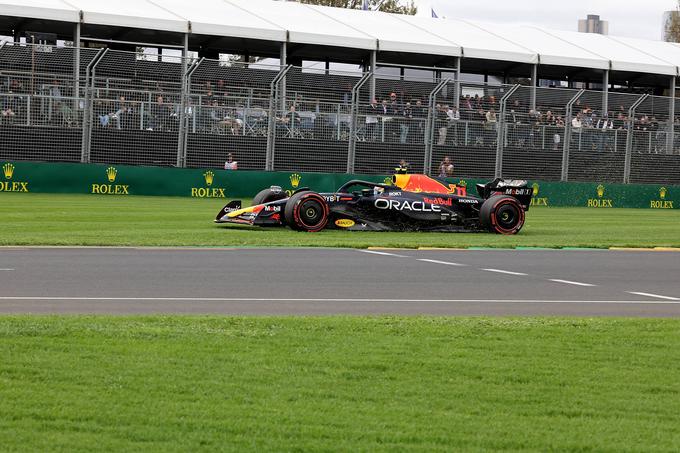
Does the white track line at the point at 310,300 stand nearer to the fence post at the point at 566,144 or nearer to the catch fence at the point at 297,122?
the catch fence at the point at 297,122

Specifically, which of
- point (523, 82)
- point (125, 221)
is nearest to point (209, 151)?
point (125, 221)

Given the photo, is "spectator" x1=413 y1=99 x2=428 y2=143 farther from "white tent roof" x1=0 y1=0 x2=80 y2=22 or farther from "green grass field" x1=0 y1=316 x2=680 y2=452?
"green grass field" x1=0 y1=316 x2=680 y2=452

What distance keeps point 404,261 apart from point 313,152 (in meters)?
18.7

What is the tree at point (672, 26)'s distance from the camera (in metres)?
85.9

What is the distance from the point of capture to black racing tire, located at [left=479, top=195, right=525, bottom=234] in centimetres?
1996

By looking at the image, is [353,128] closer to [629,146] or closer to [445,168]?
[445,168]

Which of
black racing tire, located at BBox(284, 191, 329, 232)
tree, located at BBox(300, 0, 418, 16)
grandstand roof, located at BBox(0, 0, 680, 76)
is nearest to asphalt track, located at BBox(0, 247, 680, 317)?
black racing tire, located at BBox(284, 191, 329, 232)

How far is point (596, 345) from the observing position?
7887 millimetres

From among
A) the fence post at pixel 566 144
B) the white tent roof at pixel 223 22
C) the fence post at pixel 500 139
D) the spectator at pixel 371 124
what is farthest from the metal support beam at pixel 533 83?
the white tent roof at pixel 223 22

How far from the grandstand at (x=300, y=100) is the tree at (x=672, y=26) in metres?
44.3

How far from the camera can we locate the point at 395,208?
65.1 ft

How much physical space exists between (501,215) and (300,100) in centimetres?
1358

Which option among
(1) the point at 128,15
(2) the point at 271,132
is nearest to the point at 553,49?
(2) the point at 271,132

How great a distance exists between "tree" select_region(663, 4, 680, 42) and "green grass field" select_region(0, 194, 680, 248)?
2483 inches
